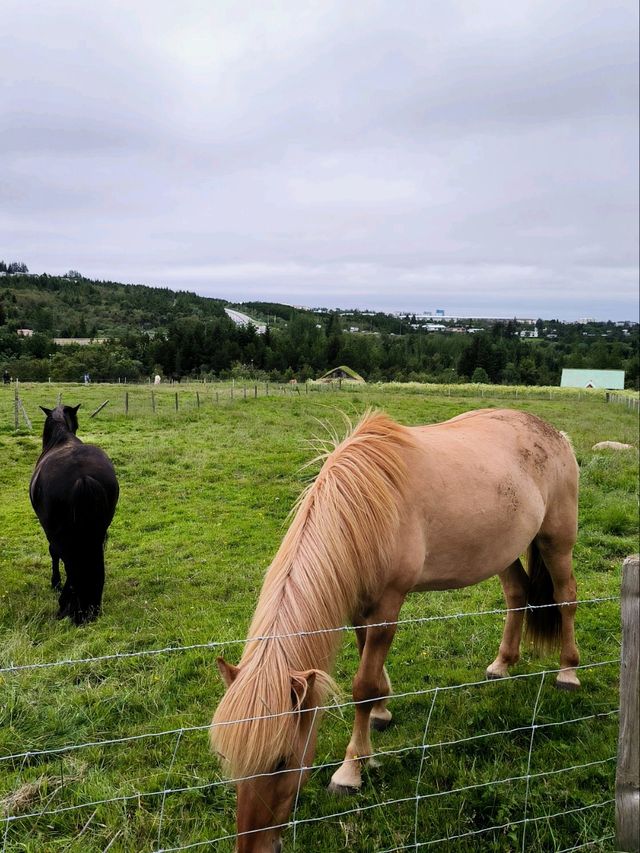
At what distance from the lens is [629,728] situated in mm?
1934

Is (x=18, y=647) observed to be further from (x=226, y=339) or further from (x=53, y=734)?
(x=226, y=339)

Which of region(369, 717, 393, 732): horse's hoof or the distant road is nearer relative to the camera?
region(369, 717, 393, 732): horse's hoof

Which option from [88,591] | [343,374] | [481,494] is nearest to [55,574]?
[88,591]

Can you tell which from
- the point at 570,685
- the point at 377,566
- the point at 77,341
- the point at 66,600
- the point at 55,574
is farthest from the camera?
the point at 77,341

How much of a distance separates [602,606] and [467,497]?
8.40 ft

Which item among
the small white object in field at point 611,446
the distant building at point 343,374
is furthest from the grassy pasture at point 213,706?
the distant building at point 343,374

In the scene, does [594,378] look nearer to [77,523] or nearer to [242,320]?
[242,320]

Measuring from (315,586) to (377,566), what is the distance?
437mm

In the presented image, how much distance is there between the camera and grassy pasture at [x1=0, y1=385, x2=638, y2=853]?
247cm

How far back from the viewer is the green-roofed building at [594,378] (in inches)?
2076

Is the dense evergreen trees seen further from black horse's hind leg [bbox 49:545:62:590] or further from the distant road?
black horse's hind leg [bbox 49:545:62:590]

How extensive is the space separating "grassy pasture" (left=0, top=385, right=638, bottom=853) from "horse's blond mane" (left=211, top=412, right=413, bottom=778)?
0.32 metres

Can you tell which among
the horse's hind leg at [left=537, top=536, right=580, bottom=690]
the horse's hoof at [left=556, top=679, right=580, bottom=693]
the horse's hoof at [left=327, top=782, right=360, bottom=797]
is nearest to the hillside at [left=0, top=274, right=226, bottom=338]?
the horse's hoof at [left=327, top=782, right=360, bottom=797]

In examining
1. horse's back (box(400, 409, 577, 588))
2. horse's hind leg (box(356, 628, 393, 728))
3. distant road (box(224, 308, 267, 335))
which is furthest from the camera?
distant road (box(224, 308, 267, 335))
